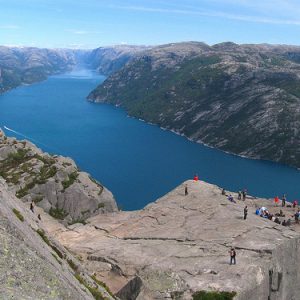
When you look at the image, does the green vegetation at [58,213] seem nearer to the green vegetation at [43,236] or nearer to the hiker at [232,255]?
the hiker at [232,255]

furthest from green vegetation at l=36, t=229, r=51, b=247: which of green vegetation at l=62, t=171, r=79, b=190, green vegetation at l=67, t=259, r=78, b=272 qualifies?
green vegetation at l=62, t=171, r=79, b=190

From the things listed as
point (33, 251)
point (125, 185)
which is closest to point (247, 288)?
point (33, 251)

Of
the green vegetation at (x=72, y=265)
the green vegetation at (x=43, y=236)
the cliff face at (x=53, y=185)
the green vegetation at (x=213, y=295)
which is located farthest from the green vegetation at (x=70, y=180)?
the green vegetation at (x=72, y=265)

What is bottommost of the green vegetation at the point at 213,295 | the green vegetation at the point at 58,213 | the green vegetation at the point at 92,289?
the green vegetation at the point at 58,213

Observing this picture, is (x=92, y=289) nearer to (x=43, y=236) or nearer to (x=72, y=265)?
(x=72, y=265)

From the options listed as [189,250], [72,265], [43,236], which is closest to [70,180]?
[189,250]

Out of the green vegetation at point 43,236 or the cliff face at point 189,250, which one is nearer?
the green vegetation at point 43,236
